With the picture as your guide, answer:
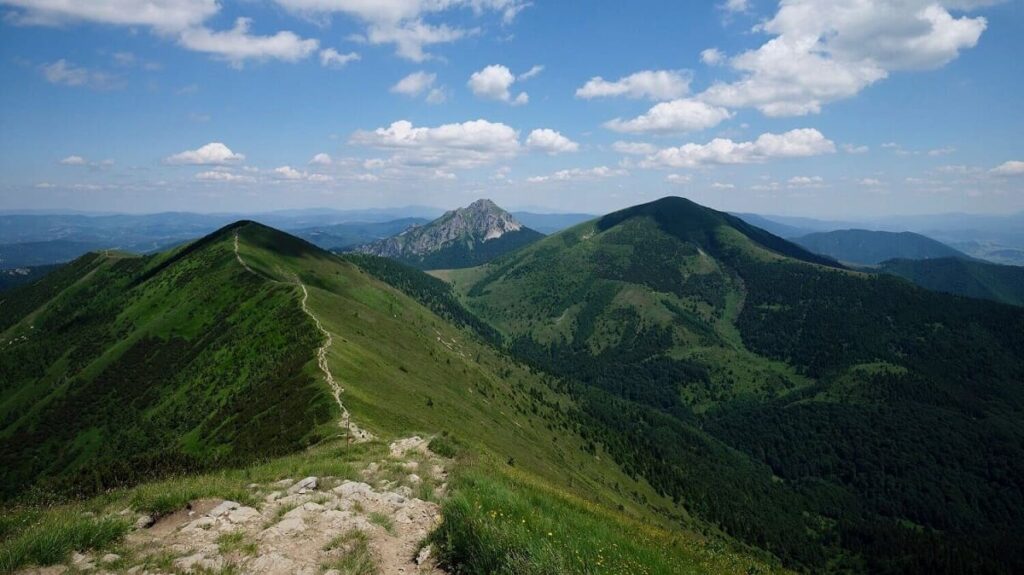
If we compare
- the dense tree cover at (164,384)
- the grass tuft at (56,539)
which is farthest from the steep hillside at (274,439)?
the dense tree cover at (164,384)

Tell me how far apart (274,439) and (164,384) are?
7927cm

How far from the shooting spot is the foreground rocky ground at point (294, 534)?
1236cm

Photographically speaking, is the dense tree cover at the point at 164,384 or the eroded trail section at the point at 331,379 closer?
the eroded trail section at the point at 331,379

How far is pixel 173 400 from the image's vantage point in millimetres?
96625

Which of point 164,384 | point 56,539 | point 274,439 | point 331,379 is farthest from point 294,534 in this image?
point 164,384

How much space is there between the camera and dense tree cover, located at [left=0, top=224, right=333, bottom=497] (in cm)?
5497

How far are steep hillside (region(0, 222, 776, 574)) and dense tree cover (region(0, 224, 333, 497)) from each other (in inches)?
18.8

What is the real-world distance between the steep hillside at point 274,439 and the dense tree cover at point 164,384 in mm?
477

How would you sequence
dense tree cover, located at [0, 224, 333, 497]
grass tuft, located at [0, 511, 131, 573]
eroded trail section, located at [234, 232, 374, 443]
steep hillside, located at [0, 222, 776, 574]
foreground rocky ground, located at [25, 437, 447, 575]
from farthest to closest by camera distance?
1. dense tree cover, located at [0, 224, 333, 497]
2. eroded trail section, located at [234, 232, 374, 443]
3. steep hillside, located at [0, 222, 776, 574]
4. foreground rocky ground, located at [25, 437, 447, 575]
5. grass tuft, located at [0, 511, 131, 573]

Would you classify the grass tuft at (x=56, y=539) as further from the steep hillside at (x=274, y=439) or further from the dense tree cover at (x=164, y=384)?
the dense tree cover at (x=164, y=384)

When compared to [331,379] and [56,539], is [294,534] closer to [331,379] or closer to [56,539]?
[56,539]

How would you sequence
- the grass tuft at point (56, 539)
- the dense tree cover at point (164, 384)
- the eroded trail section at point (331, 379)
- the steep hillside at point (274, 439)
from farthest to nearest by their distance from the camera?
the dense tree cover at point (164, 384)
the eroded trail section at point (331, 379)
the steep hillside at point (274, 439)
the grass tuft at point (56, 539)

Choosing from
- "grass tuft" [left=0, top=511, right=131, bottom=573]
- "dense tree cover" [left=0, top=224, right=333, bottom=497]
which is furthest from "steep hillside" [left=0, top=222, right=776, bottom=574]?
"dense tree cover" [left=0, top=224, right=333, bottom=497]

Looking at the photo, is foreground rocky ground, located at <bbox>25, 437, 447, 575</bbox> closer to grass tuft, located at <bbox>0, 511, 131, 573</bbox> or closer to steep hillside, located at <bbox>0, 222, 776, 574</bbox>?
steep hillside, located at <bbox>0, 222, 776, 574</bbox>
